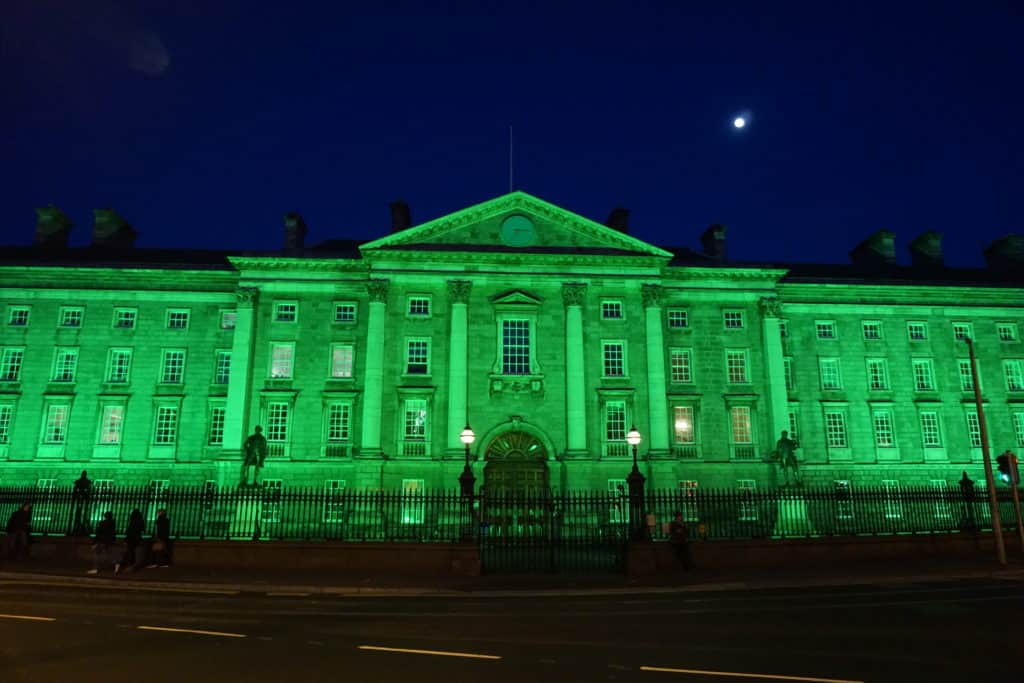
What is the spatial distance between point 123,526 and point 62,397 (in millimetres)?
16430

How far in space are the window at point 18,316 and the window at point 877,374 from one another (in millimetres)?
54691

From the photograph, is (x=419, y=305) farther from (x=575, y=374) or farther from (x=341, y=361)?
(x=575, y=374)

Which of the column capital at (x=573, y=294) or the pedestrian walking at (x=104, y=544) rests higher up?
the column capital at (x=573, y=294)

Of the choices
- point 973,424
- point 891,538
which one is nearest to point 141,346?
point 891,538

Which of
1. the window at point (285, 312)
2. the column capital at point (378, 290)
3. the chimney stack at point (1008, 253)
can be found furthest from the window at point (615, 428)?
the chimney stack at point (1008, 253)

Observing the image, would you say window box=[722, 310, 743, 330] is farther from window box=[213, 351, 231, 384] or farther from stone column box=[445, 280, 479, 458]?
window box=[213, 351, 231, 384]

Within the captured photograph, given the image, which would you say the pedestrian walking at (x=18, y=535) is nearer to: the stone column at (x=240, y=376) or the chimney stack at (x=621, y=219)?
the stone column at (x=240, y=376)

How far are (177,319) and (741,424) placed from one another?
3629 cm

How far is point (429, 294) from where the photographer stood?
143 feet

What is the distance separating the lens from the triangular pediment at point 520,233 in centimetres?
4362

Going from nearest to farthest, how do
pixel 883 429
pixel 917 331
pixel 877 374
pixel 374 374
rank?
pixel 374 374
pixel 883 429
pixel 877 374
pixel 917 331

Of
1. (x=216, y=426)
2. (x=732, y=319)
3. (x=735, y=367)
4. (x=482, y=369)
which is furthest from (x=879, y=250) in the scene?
(x=216, y=426)

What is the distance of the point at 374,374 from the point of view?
41375mm

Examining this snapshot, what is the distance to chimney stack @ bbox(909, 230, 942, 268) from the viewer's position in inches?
2293
